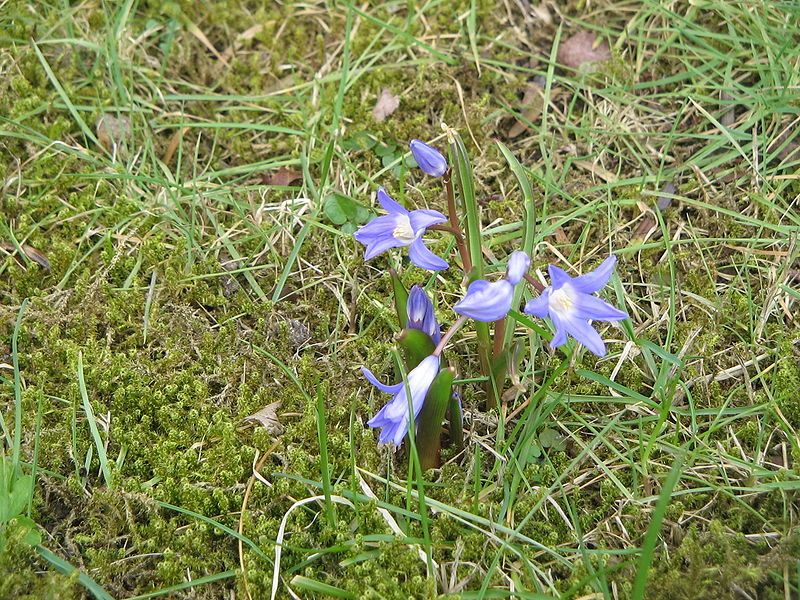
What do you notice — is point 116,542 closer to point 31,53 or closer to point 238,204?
point 238,204

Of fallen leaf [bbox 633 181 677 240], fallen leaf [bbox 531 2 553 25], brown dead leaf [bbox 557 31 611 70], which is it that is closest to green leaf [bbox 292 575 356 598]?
fallen leaf [bbox 633 181 677 240]

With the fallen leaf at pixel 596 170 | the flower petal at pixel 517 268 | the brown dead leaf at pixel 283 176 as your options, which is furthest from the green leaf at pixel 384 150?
the flower petal at pixel 517 268

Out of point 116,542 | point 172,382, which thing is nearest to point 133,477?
point 116,542

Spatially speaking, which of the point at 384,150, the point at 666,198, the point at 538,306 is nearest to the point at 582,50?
the point at 666,198

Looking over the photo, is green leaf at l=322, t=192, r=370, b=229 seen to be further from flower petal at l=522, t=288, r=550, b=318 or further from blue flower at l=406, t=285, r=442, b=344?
flower petal at l=522, t=288, r=550, b=318

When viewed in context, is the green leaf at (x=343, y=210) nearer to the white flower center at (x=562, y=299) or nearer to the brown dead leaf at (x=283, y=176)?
the brown dead leaf at (x=283, y=176)

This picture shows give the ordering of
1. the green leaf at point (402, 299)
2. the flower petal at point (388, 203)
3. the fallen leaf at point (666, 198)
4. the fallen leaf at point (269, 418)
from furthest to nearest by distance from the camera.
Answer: the fallen leaf at point (666, 198)
the fallen leaf at point (269, 418)
the green leaf at point (402, 299)
the flower petal at point (388, 203)
